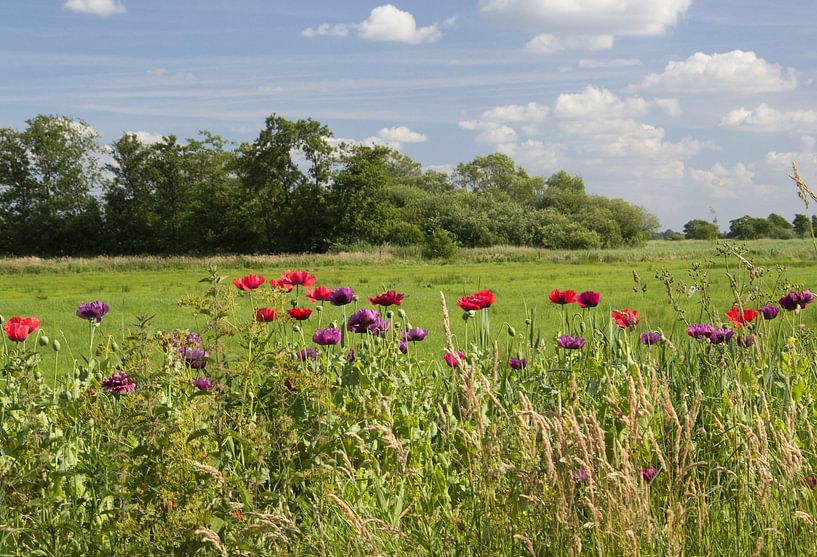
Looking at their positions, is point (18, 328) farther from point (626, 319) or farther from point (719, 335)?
point (719, 335)

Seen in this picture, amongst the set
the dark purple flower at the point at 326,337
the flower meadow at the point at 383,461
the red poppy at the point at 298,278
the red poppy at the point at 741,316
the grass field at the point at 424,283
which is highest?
the red poppy at the point at 298,278

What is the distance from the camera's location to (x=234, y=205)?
53.0 metres

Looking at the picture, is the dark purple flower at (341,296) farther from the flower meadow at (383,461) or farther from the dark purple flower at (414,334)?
the dark purple flower at (414,334)

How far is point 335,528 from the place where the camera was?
2.84m

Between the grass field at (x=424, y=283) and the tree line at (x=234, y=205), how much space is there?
11.3 meters

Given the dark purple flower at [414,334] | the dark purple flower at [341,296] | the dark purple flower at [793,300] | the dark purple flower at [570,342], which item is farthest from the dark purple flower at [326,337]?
the dark purple flower at [793,300]

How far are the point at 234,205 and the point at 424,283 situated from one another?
33780 mm

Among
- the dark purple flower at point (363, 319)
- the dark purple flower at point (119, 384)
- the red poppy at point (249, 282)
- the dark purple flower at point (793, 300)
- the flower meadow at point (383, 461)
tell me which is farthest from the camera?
the red poppy at point (249, 282)

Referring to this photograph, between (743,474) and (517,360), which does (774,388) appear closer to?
(517,360)

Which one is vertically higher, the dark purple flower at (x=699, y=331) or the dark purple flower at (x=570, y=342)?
the dark purple flower at (x=699, y=331)

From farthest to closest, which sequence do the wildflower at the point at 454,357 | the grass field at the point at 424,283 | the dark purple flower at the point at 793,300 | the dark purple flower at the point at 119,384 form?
the grass field at the point at 424,283 < the dark purple flower at the point at 793,300 < the dark purple flower at the point at 119,384 < the wildflower at the point at 454,357

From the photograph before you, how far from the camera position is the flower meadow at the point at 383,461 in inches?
82.0

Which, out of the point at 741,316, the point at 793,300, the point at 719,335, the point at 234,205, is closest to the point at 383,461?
the point at 741,316

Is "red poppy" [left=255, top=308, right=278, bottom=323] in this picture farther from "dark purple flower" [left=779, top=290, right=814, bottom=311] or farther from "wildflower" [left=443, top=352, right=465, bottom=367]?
"dark purple flower" [left=779, top=290, right=814, bottom=311]
